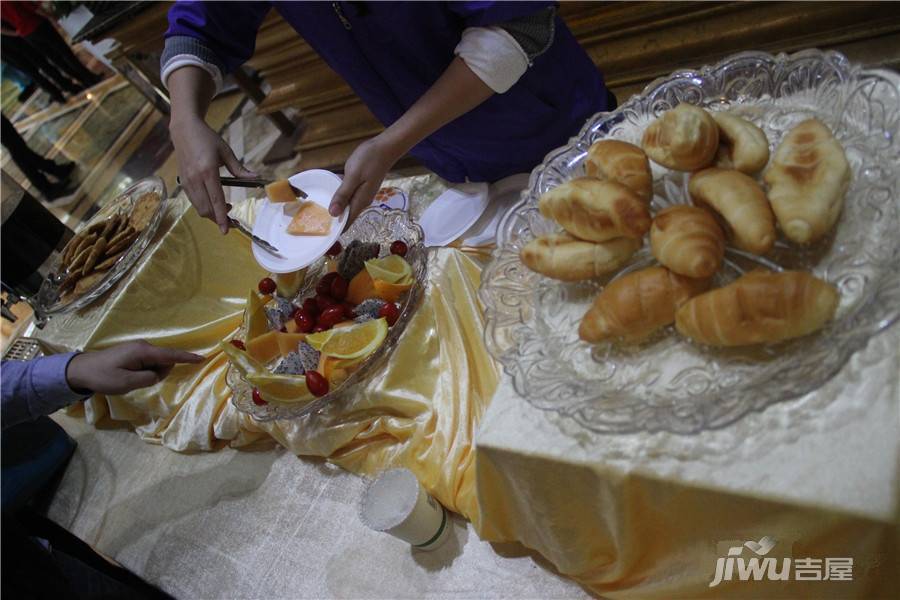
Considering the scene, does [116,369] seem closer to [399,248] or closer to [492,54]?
[399,248]

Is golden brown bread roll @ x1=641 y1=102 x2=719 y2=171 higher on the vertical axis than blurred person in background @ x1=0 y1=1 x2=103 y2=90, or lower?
lower

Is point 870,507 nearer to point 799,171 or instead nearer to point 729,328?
point 729,328

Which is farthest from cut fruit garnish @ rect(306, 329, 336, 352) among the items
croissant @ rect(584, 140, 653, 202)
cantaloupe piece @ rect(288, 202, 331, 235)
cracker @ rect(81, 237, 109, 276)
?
cracker @ rect(81, 237, 109, 276)

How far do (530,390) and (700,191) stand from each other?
1.13ft

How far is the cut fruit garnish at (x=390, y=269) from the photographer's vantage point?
1344 mm

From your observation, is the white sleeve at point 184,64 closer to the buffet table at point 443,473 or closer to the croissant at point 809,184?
the buffet table at point 443,473

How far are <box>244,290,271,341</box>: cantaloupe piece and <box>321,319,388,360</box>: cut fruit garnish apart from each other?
11.2 inches

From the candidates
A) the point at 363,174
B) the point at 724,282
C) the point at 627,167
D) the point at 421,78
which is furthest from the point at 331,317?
the point at 724,282

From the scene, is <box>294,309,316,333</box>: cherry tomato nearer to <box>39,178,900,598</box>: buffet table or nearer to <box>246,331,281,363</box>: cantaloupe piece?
<box>246,331,281,363</box>: cantaloupe piece

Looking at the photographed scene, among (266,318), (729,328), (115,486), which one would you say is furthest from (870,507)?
(115,486)

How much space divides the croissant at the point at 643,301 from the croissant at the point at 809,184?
0.39ft

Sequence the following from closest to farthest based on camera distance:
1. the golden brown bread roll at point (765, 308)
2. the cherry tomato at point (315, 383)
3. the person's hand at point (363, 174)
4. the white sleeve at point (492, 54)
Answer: the golden brown bread roll at point (765, 308) < the white sleeve at point (492, 54) < the person's hand at point (363, 174) < the cherry tomato at point (315, 383)

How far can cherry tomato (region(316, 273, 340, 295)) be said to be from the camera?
4.70 ft

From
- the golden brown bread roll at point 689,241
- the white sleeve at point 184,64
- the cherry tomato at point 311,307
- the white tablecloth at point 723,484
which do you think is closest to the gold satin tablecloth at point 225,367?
the cherry tomato at point 311,307
